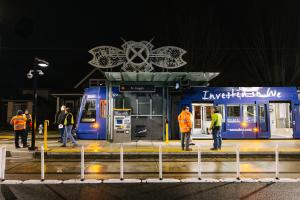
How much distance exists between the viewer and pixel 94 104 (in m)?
18.1

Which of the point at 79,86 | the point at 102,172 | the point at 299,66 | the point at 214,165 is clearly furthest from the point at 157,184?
the point at 79,86

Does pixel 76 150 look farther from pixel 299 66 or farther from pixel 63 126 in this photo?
pixel 299 66

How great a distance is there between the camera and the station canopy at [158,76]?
605 inches

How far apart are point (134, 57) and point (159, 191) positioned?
9.80m

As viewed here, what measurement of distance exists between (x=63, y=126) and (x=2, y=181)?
6823 mm

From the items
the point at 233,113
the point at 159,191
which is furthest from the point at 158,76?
the point at 159,191

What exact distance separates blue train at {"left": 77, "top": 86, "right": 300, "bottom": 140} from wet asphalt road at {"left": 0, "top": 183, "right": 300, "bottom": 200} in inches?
383

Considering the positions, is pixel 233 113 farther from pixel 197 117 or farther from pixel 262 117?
pixel 197 117

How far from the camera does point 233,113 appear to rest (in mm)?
18500

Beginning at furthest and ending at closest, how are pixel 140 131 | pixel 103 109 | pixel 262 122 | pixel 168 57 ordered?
pixel 262 122
pixel 103 109
pixel 140 131
pixel 168 57

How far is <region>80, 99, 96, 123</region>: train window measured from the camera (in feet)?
59.0

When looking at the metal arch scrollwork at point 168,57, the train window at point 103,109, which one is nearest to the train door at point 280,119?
the metal arch scrollwork at point 168,57

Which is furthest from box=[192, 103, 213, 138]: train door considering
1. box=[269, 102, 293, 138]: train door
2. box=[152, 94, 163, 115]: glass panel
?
box=[269, 102, 293, 138]: train door

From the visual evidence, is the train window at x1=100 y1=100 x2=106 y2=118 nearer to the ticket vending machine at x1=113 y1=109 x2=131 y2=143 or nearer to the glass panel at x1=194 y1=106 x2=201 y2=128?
the ticket vending machine at x1=113 y1=109 x2=131 y2=143
